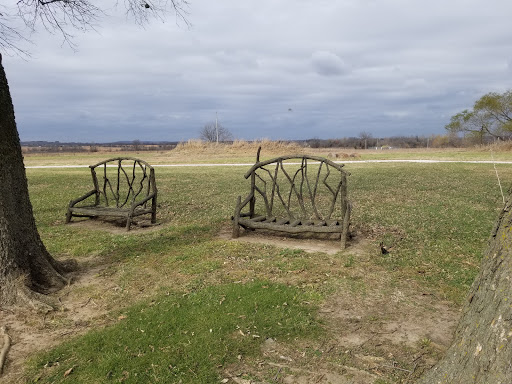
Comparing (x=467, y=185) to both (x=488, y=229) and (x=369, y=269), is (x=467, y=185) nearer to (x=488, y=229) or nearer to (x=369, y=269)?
(x=488, y=229)

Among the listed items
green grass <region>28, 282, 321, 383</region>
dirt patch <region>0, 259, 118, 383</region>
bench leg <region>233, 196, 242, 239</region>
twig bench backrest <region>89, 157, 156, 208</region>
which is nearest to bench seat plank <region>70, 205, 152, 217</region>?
twig bench backrest <region>89, 157, 156, 208</region>

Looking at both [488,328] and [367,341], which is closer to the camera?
[488,328]

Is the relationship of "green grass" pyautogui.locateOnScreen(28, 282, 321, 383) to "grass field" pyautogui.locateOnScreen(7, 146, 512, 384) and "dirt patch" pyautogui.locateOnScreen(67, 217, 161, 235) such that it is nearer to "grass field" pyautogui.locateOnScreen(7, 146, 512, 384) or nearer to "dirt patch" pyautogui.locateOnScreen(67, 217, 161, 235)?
"grass field" pyautogui.locateOnScreen(7, 146, 512, 384)

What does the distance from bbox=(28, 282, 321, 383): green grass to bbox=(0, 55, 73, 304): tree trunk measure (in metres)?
1.33

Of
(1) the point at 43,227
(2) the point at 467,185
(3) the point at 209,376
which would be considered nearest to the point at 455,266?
(3) the point at 209,376

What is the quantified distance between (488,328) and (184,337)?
266 cm

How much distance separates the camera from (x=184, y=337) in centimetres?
398

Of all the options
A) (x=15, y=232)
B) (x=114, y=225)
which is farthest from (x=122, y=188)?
(x=15, y=232)

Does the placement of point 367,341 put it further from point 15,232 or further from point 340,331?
point 15,232

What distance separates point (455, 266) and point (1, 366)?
572cm

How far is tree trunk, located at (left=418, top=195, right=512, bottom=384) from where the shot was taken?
90.8 inches

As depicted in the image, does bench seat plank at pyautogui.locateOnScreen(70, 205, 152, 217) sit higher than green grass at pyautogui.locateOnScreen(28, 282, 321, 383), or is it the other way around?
bench seat plank at pyautogui.locateOnScreen(70, 205, 152, 217)

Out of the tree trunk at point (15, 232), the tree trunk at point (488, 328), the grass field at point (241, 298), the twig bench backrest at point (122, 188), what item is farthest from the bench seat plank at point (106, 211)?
the tree trunk at point (488, 328)

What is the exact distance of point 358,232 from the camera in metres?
8.09
